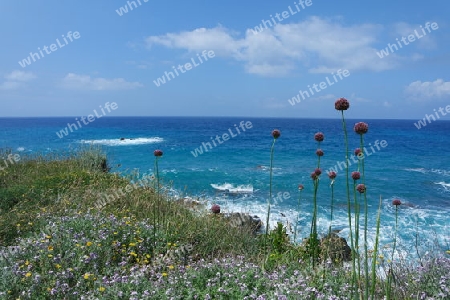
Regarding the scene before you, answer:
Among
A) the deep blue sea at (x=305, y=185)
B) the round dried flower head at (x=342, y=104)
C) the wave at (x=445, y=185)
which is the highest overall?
the round dried flower head at (x=342, y=104)

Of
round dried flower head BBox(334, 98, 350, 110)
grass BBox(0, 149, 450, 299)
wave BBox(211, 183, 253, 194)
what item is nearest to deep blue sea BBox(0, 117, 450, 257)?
wave BBox(211, 183, 253, 194)

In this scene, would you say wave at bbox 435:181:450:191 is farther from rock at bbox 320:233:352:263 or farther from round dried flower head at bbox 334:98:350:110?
round dried flower head at bbox 334:98:350:110

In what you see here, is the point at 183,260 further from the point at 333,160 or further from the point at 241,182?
the point at 333,160

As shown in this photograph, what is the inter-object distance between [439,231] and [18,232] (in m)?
12.7

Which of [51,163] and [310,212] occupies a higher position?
[51,163]

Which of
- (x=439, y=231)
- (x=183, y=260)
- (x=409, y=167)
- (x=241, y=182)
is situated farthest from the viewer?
(x=409, y=167)

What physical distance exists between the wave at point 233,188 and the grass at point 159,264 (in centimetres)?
1023

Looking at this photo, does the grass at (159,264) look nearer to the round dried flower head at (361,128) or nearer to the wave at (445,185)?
the round dried flower head at (361,128)

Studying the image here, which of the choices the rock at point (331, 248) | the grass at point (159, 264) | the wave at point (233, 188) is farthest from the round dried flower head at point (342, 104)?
the wave at point (233, 188)

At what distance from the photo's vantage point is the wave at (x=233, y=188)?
17.6 meters

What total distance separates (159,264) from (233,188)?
14406mm

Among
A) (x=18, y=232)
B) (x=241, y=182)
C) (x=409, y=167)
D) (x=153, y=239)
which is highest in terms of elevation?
(x=18, y=232)

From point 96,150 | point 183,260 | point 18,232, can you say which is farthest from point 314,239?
point 96,150

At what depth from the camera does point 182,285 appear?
12.1ft
